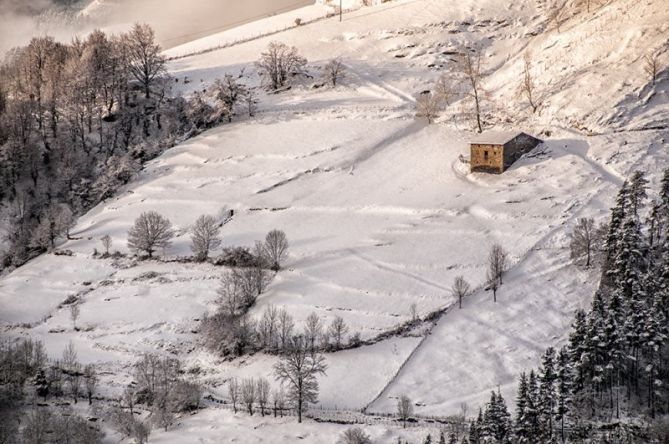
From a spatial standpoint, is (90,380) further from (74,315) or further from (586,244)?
(586,244)

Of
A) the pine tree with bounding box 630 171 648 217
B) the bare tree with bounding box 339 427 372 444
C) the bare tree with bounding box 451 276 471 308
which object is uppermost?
the pine tree with bounding box 630 171 648 217

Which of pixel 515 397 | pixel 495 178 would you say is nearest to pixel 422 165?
pixel 495 178

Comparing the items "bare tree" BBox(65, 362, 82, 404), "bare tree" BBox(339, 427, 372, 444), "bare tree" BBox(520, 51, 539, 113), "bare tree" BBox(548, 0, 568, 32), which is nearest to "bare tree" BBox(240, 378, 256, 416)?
"bare tree" BBox(339, 427, 372, 444)

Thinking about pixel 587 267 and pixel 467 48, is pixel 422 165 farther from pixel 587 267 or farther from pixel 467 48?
pixel 467 48

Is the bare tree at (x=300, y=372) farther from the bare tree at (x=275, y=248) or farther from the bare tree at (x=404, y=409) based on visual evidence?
the bare tree at (x=275, y=248)

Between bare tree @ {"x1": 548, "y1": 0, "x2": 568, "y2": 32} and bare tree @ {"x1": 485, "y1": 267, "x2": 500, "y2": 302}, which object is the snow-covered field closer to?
bare tree @ {"x1": 485, "y1": 267, "x2": 500, "y2": 302}

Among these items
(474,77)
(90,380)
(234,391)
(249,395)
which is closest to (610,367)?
(249,395)
